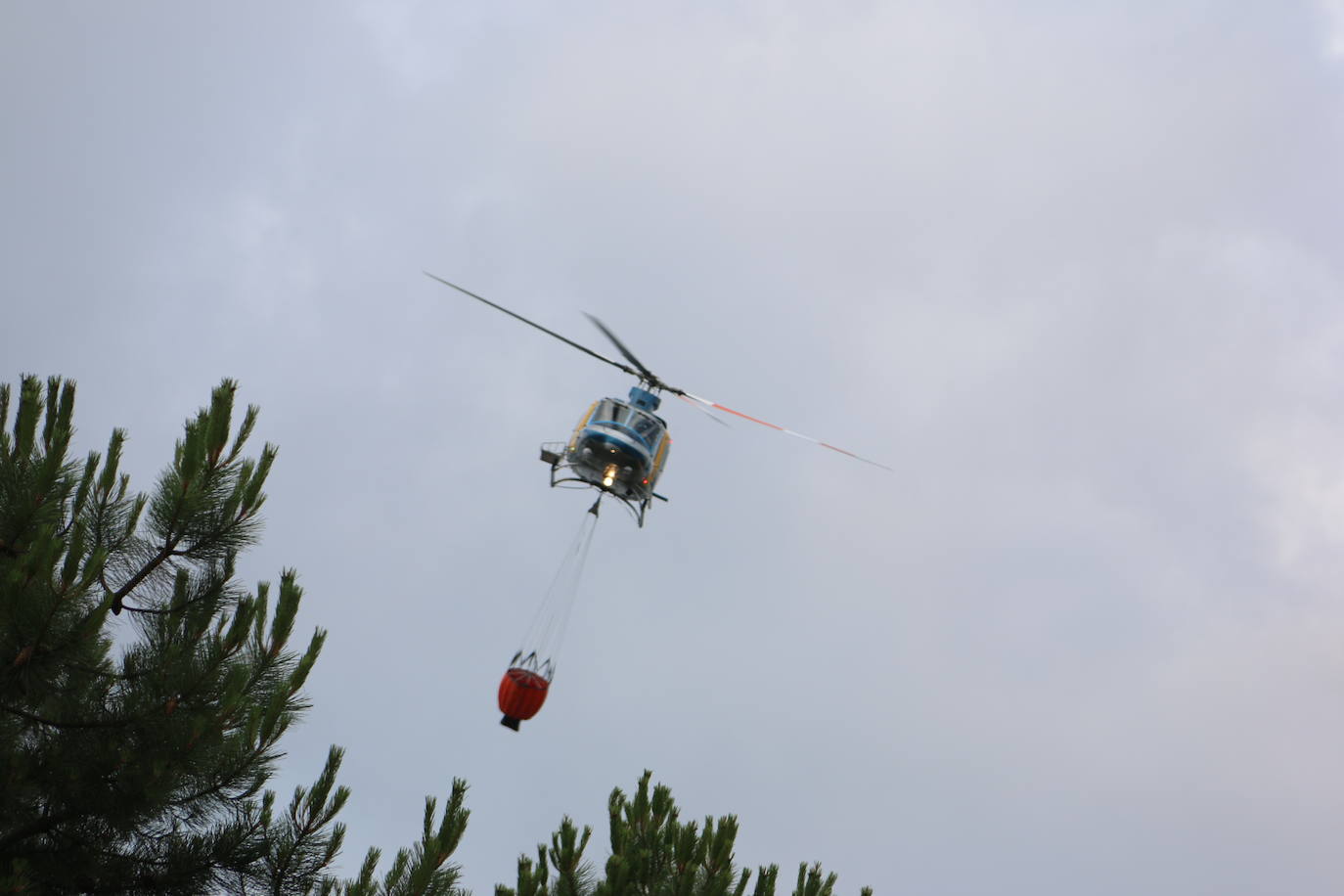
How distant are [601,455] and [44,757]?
10.8 m

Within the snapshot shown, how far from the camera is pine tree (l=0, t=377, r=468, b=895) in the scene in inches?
420

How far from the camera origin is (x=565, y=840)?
38.9ft

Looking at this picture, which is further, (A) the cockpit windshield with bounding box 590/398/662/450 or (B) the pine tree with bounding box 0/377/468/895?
(A) the cockpit windshield with bounding box 590/398/662/450

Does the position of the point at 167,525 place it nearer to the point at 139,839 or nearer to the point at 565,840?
the point at 139,839

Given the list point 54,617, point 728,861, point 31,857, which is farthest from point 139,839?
point 728,861

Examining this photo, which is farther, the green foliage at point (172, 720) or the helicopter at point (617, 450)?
the helicopter at point (617, 450)

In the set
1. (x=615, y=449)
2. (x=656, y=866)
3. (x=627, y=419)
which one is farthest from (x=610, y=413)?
(x=656, y=866)

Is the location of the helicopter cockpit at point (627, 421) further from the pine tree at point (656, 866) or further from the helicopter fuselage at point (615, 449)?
the pine tree at point (656, 866)

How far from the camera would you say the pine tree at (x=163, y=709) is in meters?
10.7

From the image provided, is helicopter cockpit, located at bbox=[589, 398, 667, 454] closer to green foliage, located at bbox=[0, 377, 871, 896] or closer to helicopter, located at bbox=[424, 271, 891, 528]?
helicopter, located at bbox=[424, 271, 891, 528]

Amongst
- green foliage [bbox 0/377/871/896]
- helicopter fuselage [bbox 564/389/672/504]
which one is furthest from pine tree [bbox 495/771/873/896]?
helicopter fuselage [bbox 564/389/672/504]

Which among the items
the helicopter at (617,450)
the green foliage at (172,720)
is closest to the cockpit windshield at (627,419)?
the helicopter at (617,450)

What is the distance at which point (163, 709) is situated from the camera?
1098cm

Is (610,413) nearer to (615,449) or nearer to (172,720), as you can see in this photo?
(615,449)
